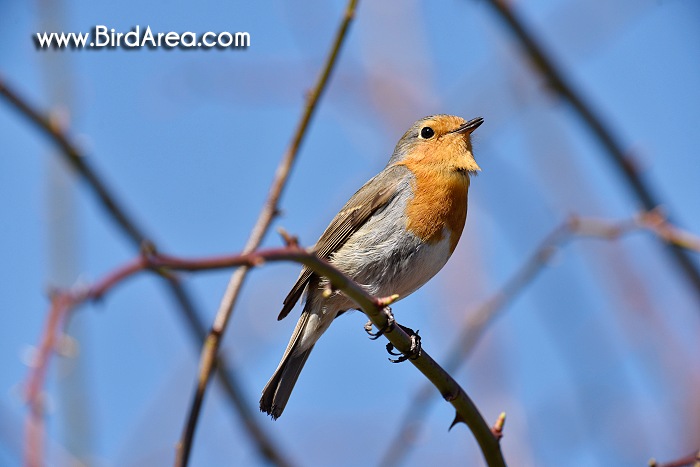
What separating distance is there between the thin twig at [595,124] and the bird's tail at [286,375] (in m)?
2.11

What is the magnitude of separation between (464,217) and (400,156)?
3.85 ft

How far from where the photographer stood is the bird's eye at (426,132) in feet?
19.7

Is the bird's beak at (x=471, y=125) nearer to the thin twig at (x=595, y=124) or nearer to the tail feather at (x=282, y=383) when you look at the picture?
the thin twig at (x=595, y=124)

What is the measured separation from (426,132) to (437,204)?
3.59 ft

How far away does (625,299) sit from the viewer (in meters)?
6.32

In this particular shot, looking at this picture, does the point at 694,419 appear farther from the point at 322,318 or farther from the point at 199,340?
the point at 199,340

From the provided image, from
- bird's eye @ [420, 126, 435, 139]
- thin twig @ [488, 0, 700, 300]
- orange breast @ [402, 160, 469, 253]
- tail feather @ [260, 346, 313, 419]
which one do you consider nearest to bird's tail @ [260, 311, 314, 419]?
tail feather @ [260, 346, 313, 419]

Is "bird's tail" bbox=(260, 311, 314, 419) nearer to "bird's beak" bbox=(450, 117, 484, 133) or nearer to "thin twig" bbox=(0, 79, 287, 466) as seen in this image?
"thin twig" bbox=(0, 79, 287, 466)

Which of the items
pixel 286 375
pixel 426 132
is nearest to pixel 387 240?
pixel 286 375

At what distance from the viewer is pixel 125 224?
3.18 meters

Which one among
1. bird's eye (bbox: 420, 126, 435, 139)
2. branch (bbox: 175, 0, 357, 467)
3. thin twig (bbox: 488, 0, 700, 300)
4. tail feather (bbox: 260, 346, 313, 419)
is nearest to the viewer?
branch (bbox: 175, 0, 357, 467)

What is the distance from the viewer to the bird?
5004 mm

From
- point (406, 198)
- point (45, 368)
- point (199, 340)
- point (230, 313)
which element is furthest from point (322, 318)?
point (45, 368)

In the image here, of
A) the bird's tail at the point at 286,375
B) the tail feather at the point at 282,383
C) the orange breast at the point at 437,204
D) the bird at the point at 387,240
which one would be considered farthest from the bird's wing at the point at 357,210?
the tail feather at the point at 282,383
